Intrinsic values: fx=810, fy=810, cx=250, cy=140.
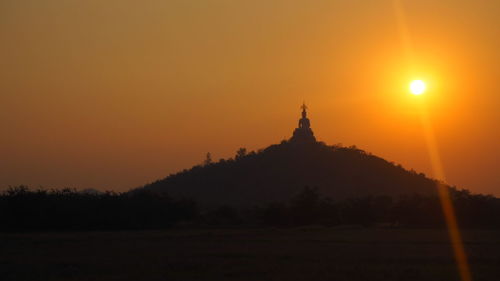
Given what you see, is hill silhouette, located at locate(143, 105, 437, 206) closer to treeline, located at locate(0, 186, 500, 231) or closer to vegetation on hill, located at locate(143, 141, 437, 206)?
vegetation on hill, located at locate(143, 141, 437, 206)

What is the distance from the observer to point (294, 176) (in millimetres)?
144625

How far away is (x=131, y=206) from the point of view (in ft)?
273

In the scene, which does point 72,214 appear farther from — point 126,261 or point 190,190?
point 190,190

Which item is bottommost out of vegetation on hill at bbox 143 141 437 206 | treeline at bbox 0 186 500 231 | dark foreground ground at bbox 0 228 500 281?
dark foreground ground at bbox 0 228 500 281

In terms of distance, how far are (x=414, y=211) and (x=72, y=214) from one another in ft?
110

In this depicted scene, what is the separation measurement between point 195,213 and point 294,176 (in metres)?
56.1

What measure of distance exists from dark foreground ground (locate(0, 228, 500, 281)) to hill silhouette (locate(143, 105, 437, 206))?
89.2 m

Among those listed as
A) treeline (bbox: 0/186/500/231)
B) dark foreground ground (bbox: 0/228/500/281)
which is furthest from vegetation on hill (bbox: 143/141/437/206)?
dark foreground ground (bbox: 0/228/500/281)

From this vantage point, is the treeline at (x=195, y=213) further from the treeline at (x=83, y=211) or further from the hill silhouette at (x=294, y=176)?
the hill silhouette at (x=294, y=176)

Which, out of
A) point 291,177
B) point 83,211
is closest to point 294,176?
point 291,177

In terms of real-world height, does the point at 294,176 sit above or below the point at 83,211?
above

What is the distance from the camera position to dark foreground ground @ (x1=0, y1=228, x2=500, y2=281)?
26844 mm

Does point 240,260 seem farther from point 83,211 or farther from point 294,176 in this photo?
point 294,176

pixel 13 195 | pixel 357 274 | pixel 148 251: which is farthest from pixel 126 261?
pixel 13 195
